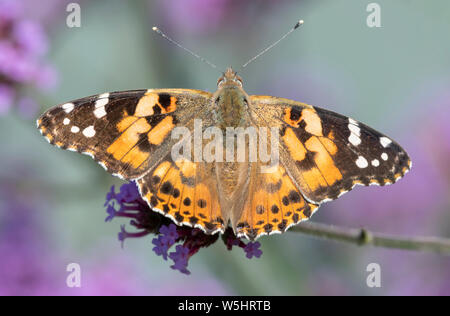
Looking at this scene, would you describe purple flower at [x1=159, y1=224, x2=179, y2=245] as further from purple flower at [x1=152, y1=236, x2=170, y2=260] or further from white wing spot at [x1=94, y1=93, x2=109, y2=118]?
white wing spot at [x1=94, y1=93, x2=109, y2=118]

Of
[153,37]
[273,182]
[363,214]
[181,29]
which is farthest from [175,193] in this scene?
[181,29]

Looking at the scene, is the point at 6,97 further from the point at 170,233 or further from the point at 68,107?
the point at 170,233

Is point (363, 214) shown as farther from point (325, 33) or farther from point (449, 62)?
point (325, 33)

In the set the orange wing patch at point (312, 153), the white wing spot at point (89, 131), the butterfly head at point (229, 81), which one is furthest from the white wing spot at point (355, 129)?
the white wing spot at point (89, 131)

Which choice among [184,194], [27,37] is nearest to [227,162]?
[184,194]

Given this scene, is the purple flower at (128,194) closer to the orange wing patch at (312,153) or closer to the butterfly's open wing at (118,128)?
the butterfly's open wing at (118,128)

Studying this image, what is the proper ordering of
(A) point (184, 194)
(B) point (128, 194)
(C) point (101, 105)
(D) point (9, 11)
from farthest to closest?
1. (D) point (9, 11)
2. (B) point (128, 194)
3. (C) point (101, 105)
4. (A) point (184, 194)

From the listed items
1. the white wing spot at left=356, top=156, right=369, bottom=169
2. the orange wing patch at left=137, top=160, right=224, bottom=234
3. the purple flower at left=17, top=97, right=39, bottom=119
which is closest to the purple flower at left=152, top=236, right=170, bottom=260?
the orange wing patch at left=137, top=160, right=224, bottom=234
